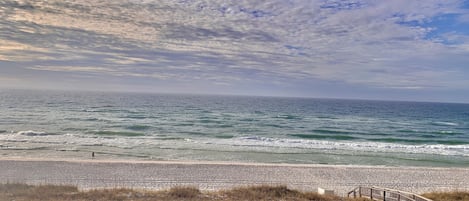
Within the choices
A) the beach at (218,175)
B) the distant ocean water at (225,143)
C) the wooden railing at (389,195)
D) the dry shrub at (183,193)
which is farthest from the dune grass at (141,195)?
the distant ocean water at (225,143)

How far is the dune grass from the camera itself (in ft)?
36.7

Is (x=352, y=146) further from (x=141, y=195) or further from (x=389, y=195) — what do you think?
(x=141, y=195)

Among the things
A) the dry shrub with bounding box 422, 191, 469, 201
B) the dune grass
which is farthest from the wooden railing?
the dry shrub with bounding box 422, 191, 469, 201

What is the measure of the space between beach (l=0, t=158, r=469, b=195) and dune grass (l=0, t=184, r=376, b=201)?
373 centimetres

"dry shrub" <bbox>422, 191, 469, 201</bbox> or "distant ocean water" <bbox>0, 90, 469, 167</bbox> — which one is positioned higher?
"dry shrub" <bbox>422, 191, 469, 201</bbox>

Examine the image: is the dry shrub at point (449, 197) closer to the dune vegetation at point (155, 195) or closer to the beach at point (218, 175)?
the dune vegetation at point (155, 195)

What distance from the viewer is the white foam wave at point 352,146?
29.5 metres

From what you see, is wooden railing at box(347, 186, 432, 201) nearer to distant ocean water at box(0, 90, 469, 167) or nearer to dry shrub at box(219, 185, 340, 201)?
dry shrub at box(219, 185, 340, 201)

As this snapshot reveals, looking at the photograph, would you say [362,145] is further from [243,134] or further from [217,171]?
[217,171]

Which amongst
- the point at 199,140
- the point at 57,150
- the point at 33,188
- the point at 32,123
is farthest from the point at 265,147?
the point at 32,123

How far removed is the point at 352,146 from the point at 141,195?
23.5 metres

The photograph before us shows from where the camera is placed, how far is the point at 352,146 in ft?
101

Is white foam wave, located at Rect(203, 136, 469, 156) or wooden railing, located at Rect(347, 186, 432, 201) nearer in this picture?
wooden railing, located at Rect(347, 186, 432, 201)

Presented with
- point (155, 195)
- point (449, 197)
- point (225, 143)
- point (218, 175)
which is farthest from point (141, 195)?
point (225, 143)
